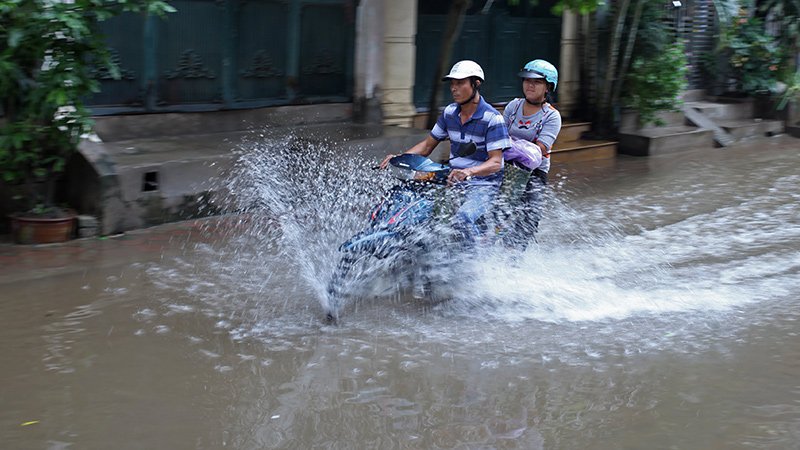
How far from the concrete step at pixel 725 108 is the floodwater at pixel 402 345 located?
270 inches

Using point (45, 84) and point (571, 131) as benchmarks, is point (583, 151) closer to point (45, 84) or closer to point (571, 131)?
point (571, 131)

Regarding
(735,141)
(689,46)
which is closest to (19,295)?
(735,141)

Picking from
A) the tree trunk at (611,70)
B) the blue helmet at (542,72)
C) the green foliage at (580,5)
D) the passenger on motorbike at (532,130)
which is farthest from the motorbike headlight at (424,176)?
the tree trunk at (611,70)

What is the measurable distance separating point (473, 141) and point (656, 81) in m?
7.24

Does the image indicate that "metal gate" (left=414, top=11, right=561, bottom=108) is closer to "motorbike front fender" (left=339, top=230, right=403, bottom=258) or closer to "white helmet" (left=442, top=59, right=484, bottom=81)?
"white helmet" (left=442, top=59, right=484, bottom=81)

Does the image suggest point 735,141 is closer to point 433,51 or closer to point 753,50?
point 753,50

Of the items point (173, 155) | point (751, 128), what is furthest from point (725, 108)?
point (173, 155)

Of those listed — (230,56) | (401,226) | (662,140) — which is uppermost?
(230,56)

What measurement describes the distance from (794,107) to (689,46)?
2.10 metres

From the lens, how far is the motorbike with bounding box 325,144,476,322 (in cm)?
548

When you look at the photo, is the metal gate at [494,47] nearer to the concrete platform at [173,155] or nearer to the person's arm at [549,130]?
the concrete platform at [173,155]

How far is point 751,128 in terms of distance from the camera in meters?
14.6

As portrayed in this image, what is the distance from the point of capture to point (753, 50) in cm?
1477

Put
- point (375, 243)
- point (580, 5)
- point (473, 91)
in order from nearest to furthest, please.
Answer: point (375, 243) < point (473, 91) < point (580, 5)
